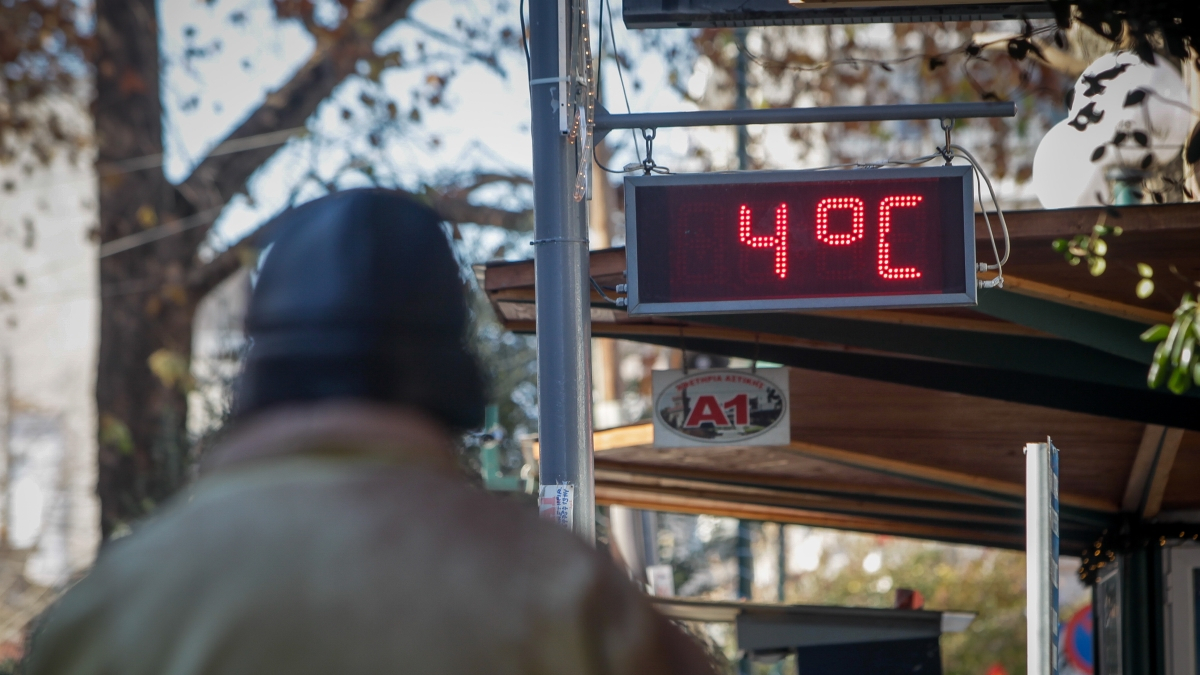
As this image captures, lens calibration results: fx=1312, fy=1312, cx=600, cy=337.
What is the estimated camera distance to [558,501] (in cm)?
393

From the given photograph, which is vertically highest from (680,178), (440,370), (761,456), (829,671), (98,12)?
(98,12)

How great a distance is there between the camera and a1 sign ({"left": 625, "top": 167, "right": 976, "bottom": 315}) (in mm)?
4379

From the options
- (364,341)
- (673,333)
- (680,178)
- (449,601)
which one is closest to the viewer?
(449,601)

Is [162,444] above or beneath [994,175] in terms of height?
beneath

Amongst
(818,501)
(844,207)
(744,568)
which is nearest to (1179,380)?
(844,207)

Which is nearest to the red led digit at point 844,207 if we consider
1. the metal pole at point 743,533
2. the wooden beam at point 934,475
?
the wooden beam at point 934,475

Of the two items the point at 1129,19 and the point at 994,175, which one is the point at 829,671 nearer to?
the point at 1129,19

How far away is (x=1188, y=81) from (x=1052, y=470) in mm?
3936

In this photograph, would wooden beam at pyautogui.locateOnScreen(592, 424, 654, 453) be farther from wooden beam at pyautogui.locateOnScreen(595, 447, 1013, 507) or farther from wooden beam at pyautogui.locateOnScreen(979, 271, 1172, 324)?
wooden beam at pyautogui.locateOnScreen(979, 271, 1172, 324)

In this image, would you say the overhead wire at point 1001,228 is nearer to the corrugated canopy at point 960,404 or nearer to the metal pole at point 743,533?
the corrugated canopy at point 960,404

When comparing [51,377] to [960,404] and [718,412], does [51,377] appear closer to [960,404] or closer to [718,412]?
[718,412]

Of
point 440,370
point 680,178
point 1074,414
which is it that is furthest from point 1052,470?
point 1074,414

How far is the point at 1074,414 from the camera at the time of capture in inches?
256

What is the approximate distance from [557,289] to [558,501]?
0.65 m
